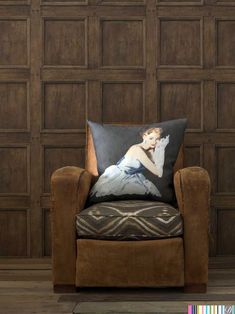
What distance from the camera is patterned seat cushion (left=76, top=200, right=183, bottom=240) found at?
9.91ft

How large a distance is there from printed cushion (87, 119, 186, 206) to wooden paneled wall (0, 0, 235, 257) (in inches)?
17.0

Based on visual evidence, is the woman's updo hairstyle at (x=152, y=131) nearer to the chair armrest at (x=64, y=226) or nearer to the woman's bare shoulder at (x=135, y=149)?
the woman's bare shoulder at (x=135, y=149)

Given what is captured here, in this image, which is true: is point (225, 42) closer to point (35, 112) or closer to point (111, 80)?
point (111, 80)

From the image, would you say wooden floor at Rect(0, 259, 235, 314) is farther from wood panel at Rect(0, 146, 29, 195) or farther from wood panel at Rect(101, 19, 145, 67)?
wood panel at Rect(101, 19, 145, 67)

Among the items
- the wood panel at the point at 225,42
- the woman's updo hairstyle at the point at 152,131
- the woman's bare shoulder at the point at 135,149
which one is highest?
the wood panel at the point at 225,42

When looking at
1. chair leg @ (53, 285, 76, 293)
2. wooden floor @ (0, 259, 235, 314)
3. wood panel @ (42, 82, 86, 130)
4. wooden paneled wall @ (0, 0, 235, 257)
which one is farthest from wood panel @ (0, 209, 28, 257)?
chair leg @ (53, 285, 76, 293)

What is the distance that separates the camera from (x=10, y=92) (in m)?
4.07

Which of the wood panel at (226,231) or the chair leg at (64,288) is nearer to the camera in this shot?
Result: the chair leg at (64,288)

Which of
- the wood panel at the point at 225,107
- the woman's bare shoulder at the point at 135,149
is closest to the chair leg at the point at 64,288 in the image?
the woman's bare shoulder at the point at 135,149

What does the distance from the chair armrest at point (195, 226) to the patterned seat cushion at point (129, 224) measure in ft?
0.19

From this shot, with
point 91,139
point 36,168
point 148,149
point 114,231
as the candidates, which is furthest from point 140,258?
point 36,168

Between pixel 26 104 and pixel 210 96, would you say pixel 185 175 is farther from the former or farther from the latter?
pixel 26 104

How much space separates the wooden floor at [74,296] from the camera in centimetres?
280

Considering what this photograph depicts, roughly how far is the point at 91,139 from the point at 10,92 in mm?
743
